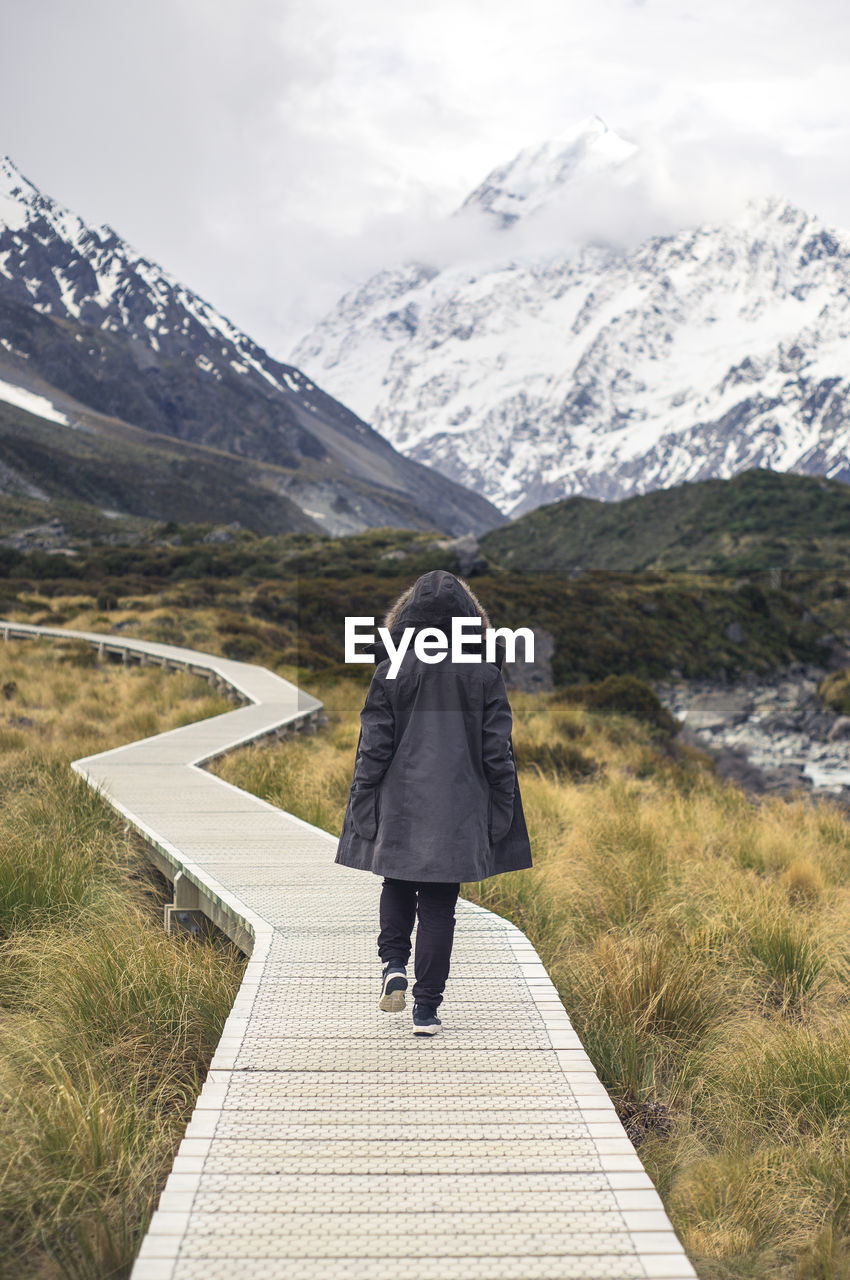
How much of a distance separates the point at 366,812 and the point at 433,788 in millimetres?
273

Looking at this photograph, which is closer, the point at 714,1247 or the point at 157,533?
the point at 714,1247

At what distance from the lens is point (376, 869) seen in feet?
10.8

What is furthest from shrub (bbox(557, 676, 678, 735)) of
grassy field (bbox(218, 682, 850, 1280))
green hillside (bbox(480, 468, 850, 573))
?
green hillside (bbox(480, 468, 850, 573))

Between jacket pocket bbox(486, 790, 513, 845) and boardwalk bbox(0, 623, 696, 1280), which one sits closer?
boardwalk bbox(0, 623, 696, 1280)

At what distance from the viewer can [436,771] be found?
3281 mm

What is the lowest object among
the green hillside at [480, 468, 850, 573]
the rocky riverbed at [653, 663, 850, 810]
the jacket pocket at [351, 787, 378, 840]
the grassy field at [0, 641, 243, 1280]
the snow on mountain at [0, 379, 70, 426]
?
the rocky riverbed at [653, 663, 850, 810]

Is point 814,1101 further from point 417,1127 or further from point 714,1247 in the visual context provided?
point 417,1127

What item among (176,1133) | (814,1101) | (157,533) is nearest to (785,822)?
(814,1101)

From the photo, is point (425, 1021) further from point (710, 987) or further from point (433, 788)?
point (710, 987)

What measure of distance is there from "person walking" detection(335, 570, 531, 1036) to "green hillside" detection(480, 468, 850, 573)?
6097 cm

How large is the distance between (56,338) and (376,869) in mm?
182776

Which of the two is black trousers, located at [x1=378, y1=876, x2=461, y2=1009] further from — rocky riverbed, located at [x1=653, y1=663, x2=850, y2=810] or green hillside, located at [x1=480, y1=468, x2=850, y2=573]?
green hillside, located at [x1=480, y1=468, x2=850, y2=573]

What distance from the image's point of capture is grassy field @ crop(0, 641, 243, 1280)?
2.45 metres

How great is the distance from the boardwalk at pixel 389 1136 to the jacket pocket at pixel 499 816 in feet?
2.22
